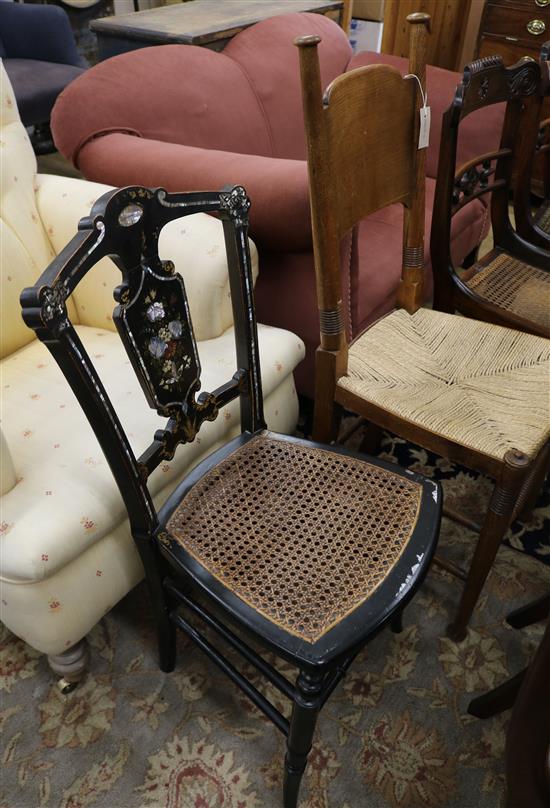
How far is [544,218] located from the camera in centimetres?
172

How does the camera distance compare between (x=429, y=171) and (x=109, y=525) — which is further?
(x=429, y=171)

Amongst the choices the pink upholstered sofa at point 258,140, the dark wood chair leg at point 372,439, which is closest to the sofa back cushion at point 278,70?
the pink upholstered sofa at point 258,140

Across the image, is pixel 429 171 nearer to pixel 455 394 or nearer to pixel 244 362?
pixel 455 394

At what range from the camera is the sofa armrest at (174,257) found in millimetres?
1188

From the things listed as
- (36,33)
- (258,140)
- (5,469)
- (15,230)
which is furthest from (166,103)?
(36,33)

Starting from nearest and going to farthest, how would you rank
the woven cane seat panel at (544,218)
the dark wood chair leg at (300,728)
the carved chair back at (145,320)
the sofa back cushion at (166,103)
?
Answer: the carved chair back at (145,320) < the dark wood chair leg at (300,728) < the sofa back cushion at (166,103) < the woven cane seat panel at (544,218)

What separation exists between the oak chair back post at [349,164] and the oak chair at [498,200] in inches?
3.8

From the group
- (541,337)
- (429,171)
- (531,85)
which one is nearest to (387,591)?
(541,337)

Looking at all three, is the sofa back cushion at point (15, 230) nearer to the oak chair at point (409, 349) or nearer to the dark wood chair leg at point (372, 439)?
the oak chair at point (409, 349)

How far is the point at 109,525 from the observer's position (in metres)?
0.98

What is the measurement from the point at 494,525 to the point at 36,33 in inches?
139

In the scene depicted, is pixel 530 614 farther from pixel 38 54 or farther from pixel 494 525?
pixel 38 54

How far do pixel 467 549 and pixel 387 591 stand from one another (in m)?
0.65

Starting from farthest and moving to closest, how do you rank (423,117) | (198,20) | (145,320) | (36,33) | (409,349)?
(36,33), (198,20), (409,349), (423,117), (145,320)
